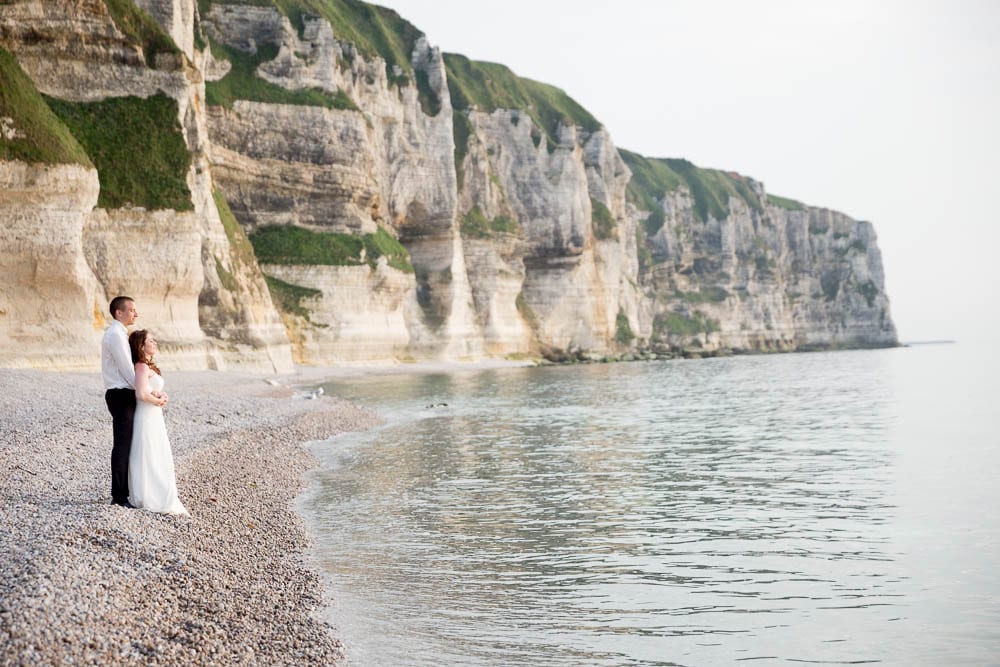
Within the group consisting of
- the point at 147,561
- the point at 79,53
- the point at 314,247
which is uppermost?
the point at 79,53

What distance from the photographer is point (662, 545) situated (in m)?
12.2

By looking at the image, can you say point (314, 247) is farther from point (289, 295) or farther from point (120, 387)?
point (120, 387)

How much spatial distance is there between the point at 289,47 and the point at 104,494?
6478 centimetres

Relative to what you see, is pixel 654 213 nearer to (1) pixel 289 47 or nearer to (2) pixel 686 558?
(1) pixel 289 47

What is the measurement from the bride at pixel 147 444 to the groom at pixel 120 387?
0.27ft

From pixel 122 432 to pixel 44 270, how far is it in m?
22.4

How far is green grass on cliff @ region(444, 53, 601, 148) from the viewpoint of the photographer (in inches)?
4092

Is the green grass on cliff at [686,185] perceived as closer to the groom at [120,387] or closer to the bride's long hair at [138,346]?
the bride's long hair at [138,346]

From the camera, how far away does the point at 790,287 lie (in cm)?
17838

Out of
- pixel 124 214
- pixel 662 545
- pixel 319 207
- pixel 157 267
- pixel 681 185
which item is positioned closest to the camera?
pixel 662 545

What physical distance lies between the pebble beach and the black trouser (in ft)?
1.06

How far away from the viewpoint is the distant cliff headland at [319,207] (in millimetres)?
32250

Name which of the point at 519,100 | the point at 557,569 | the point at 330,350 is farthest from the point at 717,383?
the point at 519,100

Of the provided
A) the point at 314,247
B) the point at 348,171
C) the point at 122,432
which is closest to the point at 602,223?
the point at 348,171
